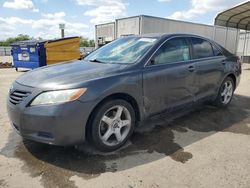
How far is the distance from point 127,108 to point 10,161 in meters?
1.58

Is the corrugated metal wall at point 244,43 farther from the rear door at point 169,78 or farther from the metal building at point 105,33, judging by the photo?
the rear door at point 169,78

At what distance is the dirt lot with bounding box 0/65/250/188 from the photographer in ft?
8.28

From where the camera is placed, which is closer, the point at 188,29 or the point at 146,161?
the point at 146,161

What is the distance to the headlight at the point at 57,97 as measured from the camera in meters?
2.65

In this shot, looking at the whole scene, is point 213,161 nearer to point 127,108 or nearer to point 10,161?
point 127,108

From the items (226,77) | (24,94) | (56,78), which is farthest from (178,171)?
(226,77)

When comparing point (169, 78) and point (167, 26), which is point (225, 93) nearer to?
point (169, 78)

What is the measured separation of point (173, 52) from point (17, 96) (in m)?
2.40

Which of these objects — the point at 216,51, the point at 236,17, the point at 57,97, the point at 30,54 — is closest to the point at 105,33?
the point at 30,54

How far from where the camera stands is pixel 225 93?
517 cm

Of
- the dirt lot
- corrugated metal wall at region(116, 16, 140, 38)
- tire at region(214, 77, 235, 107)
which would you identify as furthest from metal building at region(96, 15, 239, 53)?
the dirt lot

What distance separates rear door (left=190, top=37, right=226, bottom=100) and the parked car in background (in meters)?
0.02

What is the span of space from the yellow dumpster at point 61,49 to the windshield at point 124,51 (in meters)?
7.37

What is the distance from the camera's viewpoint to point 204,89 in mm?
4438
